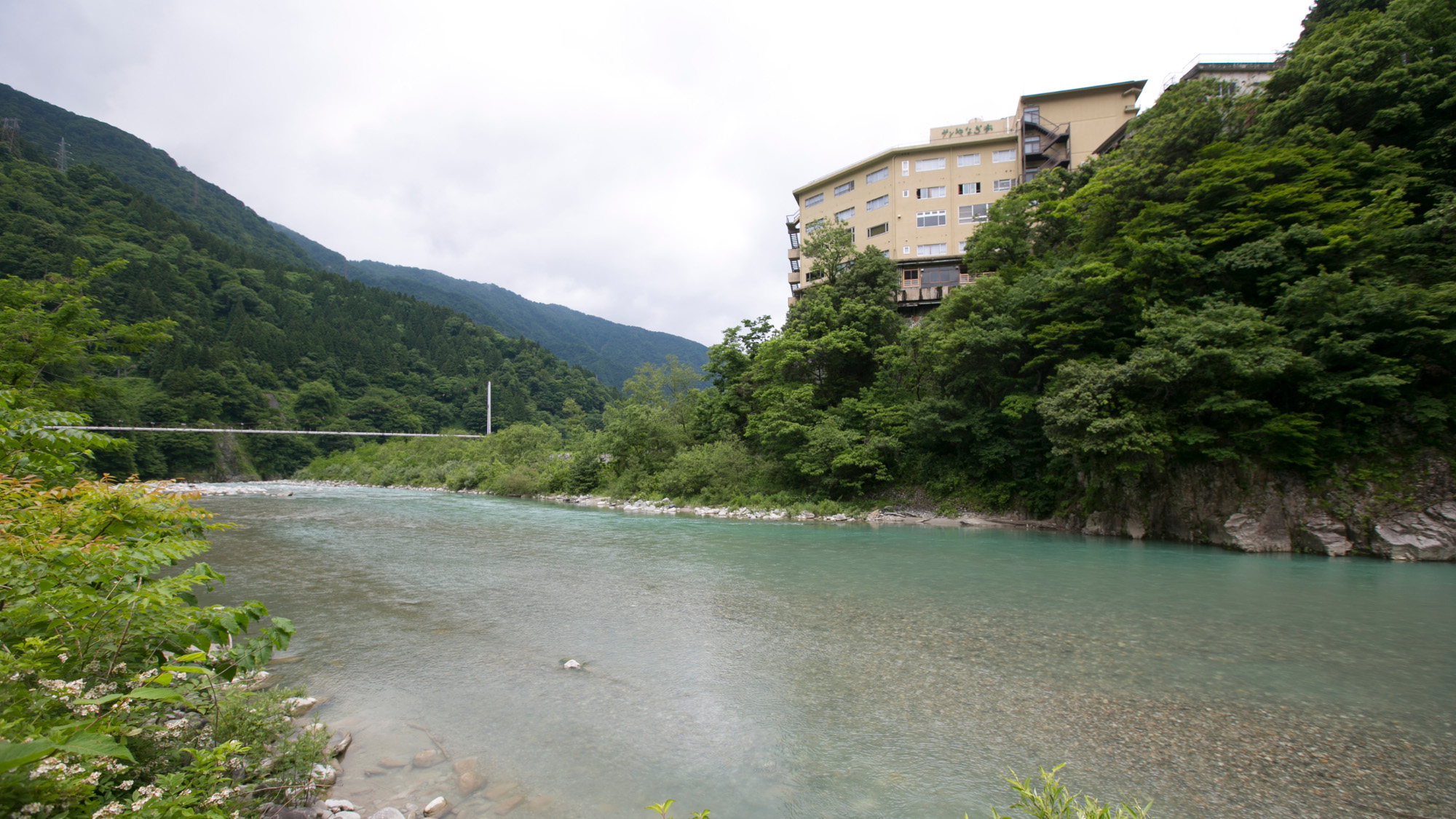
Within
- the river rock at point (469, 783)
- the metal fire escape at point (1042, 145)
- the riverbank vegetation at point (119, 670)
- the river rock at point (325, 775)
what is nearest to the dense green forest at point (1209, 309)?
the metal fire escape at point (1042, 145)

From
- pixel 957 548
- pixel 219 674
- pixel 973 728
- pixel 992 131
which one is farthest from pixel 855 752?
pixel 992 131

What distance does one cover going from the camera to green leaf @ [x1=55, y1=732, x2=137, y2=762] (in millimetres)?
1733

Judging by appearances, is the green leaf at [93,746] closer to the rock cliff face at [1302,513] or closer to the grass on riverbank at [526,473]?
the rock cliff face at [1302,513]

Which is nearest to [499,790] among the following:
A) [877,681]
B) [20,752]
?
[20,752]

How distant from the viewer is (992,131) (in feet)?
113

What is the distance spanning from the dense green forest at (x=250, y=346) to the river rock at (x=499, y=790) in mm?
43477

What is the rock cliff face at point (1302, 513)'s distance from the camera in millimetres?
13570

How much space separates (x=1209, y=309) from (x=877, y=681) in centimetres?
1619

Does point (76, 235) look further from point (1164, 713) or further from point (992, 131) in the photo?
point (1164, 713)

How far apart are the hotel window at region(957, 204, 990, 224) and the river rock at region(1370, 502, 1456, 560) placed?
24.0 meters

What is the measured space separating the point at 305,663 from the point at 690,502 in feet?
74.6

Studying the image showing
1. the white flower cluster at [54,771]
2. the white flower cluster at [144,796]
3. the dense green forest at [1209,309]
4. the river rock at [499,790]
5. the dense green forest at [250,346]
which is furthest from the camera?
the dense green forest at [250,346]

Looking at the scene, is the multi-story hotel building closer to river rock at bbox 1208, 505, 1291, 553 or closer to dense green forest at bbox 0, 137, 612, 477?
river rock at bbox 1208, 505, 1291, 553

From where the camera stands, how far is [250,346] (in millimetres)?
65938
